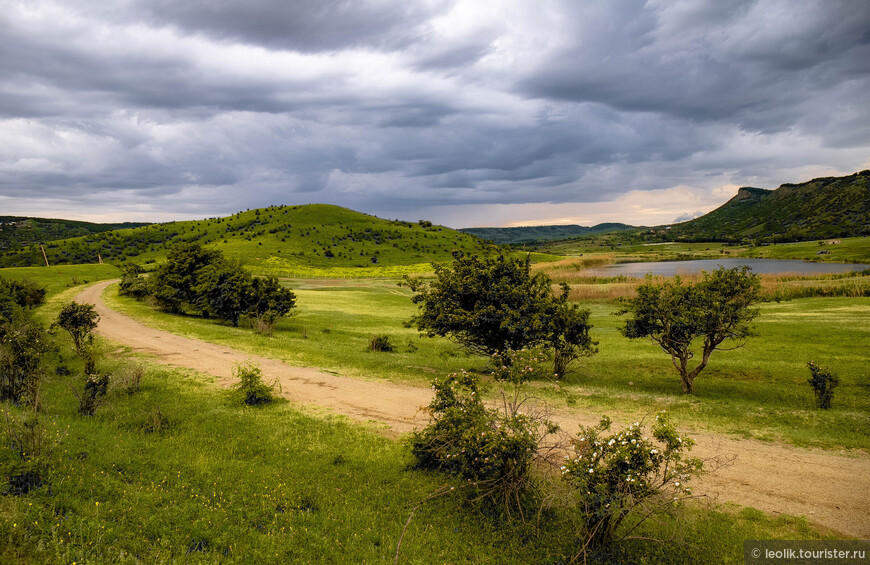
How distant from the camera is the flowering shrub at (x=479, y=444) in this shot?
8.55 meters

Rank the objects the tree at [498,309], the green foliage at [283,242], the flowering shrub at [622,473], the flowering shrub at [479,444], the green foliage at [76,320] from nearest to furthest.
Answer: the flowering shrub at [622,473], the flowering shrub at [479,444], the tree at [498,309], the green foliage at [76,320], the green foliage at [283,242]

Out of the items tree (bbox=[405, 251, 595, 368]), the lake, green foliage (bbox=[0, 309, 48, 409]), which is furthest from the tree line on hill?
the lake

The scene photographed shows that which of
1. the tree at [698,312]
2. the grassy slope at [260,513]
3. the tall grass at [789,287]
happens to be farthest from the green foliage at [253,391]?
the tall grass at [789,287]

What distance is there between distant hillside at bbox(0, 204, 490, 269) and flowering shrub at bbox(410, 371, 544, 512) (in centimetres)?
9937

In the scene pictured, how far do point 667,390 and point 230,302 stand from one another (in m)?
32.9

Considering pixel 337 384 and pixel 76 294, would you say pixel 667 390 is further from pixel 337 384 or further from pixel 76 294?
pixel 76 294

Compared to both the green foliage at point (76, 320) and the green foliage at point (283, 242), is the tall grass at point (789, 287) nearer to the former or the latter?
the green foliage at point (76, 320)

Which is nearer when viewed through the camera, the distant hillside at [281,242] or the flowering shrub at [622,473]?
the flowering shrub at [622,473]

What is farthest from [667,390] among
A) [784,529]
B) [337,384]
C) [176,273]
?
[176,273]

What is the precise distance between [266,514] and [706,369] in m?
24.6

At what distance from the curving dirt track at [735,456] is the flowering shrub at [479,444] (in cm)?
376

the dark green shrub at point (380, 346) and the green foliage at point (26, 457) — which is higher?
the green foliage at point (26, 457)

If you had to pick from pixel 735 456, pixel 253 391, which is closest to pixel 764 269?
pixel 735 456

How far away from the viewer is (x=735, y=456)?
38.0 ft
